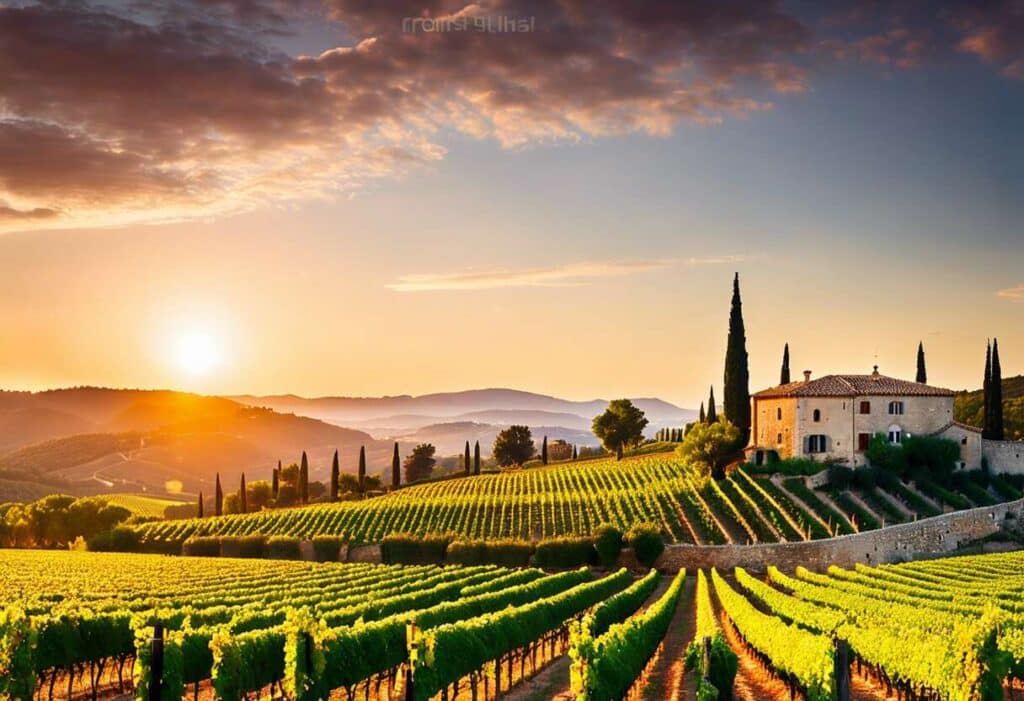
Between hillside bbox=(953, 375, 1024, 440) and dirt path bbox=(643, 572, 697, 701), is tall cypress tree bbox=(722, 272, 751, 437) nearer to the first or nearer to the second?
hillside bbox=(953, 375, 1024, 440)

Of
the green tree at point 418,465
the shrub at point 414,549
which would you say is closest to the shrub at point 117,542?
the shrub at point 414,549

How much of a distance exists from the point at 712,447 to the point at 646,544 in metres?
18.3

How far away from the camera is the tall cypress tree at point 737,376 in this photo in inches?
3255

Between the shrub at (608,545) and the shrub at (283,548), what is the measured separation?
2566cm

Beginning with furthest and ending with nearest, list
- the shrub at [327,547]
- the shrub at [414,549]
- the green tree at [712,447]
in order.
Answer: the green tree at [712,447] → the shrub at [327,547] → the shrub at [414,549]

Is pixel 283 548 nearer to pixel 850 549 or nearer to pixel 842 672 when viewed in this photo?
pixel 850 549

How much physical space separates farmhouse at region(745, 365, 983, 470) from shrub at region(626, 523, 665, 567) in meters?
19.1

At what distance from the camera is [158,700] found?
1802 cm

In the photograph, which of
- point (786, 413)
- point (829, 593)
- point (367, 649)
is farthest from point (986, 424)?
point (367, 649)

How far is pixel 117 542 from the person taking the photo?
90.2 metres

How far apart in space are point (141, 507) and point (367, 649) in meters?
173

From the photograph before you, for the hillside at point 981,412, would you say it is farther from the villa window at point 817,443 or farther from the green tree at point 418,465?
the green tree at point 418,465

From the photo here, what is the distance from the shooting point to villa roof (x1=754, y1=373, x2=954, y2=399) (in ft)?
251

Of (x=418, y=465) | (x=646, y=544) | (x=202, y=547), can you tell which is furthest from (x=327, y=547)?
(x=418, y=465)
